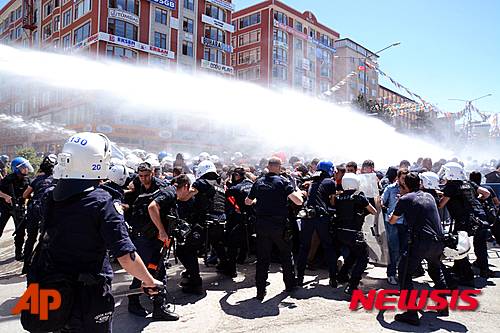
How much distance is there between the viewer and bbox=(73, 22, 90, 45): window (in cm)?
2750

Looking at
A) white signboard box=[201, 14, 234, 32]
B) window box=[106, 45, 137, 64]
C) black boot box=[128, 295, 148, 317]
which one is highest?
white signboard box=[201, 14, 234, 32]

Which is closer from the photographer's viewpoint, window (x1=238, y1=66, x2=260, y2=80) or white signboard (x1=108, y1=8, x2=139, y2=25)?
white signboard (x1=108, y1=8, x2=139, y2=25)

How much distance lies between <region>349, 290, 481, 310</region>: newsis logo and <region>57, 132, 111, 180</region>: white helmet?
3.81 m

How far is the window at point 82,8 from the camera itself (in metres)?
27.8

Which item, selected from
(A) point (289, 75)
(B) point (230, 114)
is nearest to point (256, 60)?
(A) point (289, 75)

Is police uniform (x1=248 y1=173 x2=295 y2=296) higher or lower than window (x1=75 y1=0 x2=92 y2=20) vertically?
lower

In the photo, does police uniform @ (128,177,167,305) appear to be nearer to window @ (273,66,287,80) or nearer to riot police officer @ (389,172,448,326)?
riot police officer @ (389,172,448,326)

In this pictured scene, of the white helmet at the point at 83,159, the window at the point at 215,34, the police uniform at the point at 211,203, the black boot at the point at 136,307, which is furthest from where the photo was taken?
the window at the point at 215,34

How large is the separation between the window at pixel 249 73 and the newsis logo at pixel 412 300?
3936 cm

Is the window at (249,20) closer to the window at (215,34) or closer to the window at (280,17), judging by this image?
the window at (280,17)

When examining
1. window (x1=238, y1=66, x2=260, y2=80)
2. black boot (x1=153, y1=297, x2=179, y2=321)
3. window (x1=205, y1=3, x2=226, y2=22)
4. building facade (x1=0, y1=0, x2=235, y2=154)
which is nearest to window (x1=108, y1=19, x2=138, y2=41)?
building facade (x1=0, y1=0, x2=235, y2=154)

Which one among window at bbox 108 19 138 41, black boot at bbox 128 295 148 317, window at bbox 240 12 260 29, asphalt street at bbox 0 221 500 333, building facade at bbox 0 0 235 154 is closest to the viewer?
asphalt street at bbox 0 221 500 333

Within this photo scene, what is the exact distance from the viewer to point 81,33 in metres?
28.2

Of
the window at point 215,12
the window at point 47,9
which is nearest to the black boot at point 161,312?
the window at point 215,12
